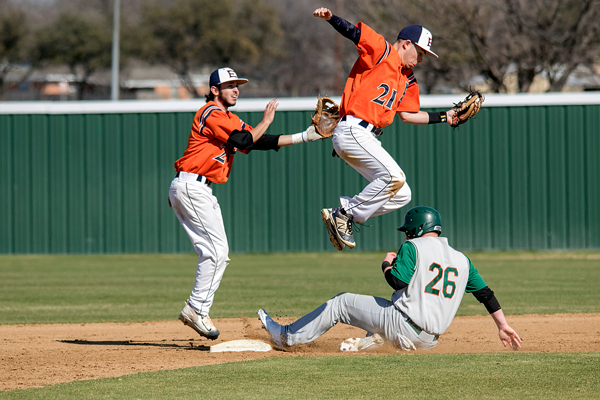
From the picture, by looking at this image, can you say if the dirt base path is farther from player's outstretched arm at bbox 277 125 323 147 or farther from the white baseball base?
player's outstretched arm at bbox 277 125 323 147

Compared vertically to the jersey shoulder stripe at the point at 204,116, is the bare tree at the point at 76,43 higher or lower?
higher

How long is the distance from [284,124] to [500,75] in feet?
34.8

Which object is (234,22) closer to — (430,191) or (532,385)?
(430,191)

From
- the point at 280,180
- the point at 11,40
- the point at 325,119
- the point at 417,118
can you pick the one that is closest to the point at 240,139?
the point at 325,119

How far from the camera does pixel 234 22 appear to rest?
161 feet

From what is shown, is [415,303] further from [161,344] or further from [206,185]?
[161,344]

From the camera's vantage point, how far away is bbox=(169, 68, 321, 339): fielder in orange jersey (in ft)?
20.0

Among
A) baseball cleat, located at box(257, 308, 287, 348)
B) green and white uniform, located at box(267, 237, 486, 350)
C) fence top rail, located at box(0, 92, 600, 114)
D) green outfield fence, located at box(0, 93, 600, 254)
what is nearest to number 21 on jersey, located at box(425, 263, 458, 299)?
green and white uniform, located at box(267, 237, 486, 350)

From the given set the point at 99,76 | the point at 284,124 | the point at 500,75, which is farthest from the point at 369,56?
the point at 99,76

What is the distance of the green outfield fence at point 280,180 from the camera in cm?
1577

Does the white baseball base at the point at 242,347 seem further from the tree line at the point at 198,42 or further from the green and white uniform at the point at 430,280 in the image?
the tree line at the point at 198,42


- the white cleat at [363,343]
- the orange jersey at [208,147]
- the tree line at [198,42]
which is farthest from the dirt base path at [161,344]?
the tree line at [198,42]

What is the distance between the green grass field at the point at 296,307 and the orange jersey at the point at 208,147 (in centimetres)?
175

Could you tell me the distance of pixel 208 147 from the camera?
6.14 m
